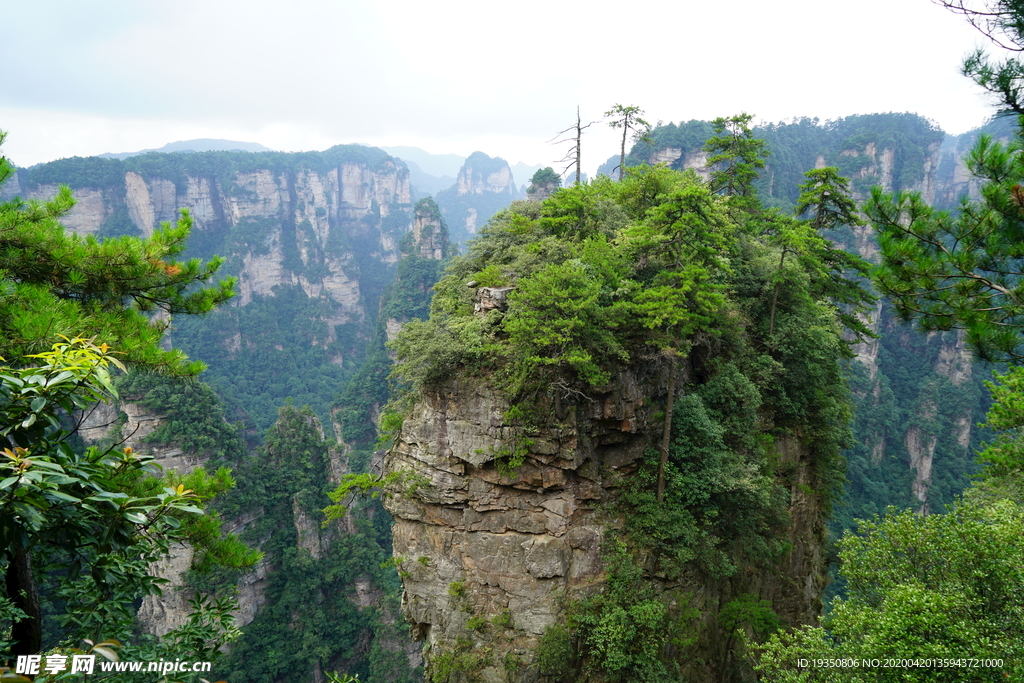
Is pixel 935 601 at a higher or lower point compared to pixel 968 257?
lower

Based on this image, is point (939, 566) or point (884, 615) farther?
point (939, 566)

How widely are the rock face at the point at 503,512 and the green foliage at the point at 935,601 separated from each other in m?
4.44

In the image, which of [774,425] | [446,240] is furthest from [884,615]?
[446,240]

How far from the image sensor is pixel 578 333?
396 inches

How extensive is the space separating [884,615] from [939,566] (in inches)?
63.4

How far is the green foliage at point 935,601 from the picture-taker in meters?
5.32

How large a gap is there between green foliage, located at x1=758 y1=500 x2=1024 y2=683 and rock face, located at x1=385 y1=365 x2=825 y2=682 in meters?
4.44

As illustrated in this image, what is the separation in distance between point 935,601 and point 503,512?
7.76 metres

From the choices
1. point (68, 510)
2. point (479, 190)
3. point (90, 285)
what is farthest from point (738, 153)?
point (479, 190)

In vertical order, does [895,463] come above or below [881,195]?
below

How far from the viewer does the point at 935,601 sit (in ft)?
18.9

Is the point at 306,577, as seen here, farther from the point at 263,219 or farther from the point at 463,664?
the point at 263,219

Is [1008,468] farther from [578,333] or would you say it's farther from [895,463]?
[895,463]

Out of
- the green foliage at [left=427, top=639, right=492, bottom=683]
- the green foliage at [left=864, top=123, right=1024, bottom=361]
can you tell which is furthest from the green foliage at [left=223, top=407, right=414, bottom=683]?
the green foliage at [left=864, top=123, right=1024, bottom=361]
